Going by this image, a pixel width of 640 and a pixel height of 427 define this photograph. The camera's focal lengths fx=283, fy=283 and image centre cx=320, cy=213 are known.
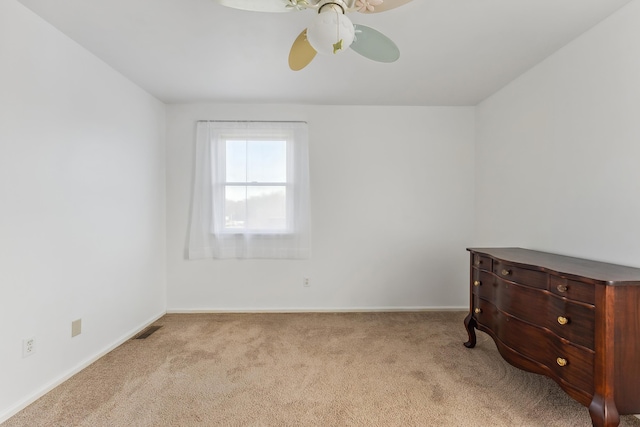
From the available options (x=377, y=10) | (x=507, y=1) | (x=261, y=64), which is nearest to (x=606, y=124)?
(x=507, y=1)

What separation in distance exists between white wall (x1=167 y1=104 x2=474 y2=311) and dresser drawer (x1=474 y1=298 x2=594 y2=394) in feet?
4.19

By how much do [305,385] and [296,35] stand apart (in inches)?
93.9

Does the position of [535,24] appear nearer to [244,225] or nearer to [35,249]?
[244,225]

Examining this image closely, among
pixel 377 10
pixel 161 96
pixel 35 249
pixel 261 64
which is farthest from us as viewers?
pixel 161 96

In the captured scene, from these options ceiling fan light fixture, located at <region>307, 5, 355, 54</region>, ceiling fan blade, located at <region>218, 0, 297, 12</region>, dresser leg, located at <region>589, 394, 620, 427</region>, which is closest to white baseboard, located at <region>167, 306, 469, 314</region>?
dresser leg, located at <region>589, 394, 620, 427</region>

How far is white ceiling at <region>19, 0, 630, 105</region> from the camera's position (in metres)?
1.70

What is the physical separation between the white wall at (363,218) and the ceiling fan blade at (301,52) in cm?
165

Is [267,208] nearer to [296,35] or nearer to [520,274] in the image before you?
[296,35]

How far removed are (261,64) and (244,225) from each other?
1708 mm

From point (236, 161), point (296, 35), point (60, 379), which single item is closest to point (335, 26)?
point (296, 35)

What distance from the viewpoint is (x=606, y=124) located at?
1802 mm

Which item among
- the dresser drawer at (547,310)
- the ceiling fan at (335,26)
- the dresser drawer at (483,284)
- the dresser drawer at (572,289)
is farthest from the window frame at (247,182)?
the dresser drawer at (572,289)

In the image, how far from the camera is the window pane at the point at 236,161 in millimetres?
3289

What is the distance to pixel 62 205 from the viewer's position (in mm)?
1977
